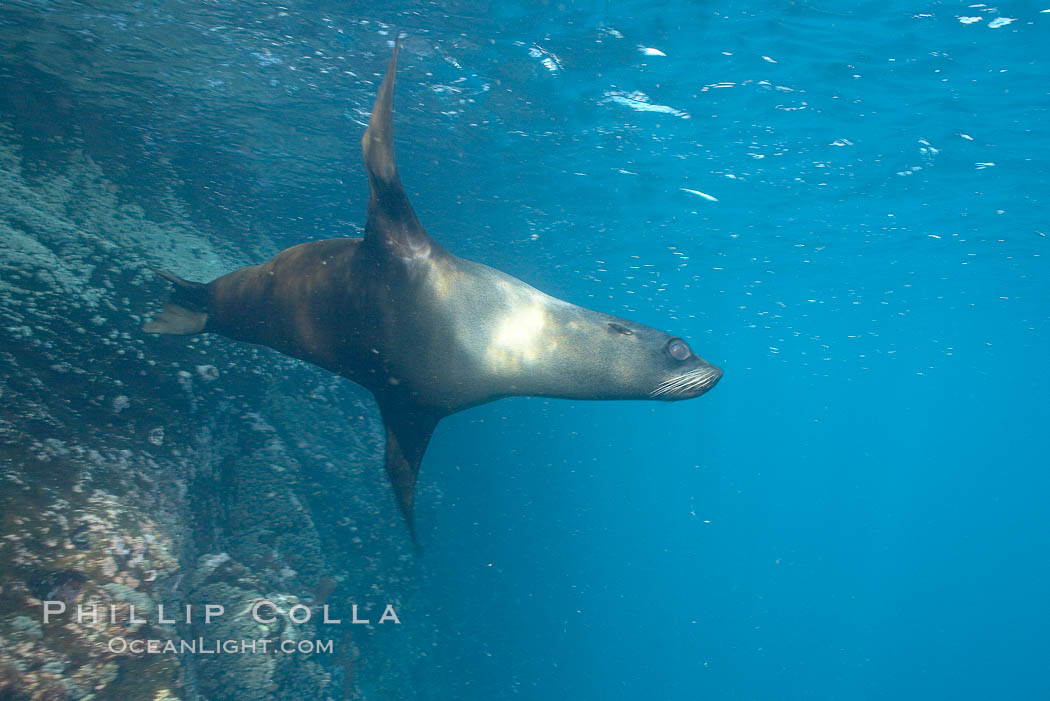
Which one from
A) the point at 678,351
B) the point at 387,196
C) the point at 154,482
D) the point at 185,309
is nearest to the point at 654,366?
the point at 678,351

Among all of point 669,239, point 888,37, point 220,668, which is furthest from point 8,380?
point 669,239

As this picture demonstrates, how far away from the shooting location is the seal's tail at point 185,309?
4.95m

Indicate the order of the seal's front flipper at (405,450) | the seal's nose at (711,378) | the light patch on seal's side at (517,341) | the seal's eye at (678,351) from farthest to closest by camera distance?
the seal's front flipper at (405,450)
the light patch on seal's side at (517,341)
the seal's eye at (678,351)
the seal's nose at (711,378)

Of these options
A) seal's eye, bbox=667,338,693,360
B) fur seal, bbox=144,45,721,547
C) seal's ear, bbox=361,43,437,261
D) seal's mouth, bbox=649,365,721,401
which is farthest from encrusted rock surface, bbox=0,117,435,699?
seal's eye, bbox=667,338,693,360

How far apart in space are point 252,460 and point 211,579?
2391 mm

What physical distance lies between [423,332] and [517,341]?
651 mm

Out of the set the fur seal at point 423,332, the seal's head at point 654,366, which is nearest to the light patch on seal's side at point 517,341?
the fur seal at point 423,332

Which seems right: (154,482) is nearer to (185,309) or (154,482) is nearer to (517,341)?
(185,309)

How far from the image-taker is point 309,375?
11383mm

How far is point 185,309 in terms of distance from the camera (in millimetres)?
5117

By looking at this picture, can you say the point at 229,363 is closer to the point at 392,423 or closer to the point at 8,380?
the point at 8,380

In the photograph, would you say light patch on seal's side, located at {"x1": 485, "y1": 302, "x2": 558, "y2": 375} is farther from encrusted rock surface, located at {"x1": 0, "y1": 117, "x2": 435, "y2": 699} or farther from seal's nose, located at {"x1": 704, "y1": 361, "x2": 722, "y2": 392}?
encrusted rock surface, located at {"x1": 0, "y1": 117, "x2": 435, "y2": 699}

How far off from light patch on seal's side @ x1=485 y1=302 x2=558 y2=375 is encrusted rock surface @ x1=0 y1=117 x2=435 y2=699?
3.50 metres

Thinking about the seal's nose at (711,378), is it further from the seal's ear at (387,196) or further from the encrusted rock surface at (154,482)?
the encrusted rock surface at (154,482)
